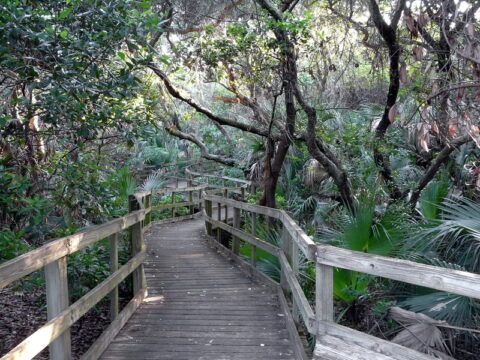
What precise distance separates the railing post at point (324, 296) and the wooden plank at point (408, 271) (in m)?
0.08

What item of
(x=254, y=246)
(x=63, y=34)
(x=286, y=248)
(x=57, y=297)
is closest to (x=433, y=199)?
(x=286, y=248)

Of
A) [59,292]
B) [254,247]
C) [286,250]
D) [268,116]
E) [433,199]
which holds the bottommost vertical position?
[254,247]

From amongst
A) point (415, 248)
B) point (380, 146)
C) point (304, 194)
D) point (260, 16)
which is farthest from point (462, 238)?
point (304, 194)

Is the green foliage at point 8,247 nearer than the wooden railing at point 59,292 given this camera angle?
No

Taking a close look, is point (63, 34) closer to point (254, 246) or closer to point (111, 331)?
point (111, 331)

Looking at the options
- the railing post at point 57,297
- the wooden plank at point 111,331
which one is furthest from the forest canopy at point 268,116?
the railing post at point 57,297

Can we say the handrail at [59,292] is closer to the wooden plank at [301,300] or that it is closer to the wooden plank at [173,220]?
the wooden plank at [301,300]

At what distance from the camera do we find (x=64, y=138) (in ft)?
21.5

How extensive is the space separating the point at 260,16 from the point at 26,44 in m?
5.18

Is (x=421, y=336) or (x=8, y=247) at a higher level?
(x=8, y=247)

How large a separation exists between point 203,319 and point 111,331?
1.15 metres

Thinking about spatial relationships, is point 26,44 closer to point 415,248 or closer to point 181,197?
point 415,248

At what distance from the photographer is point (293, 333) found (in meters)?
4.85

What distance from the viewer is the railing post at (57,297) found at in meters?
3.35
